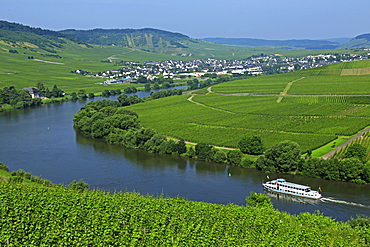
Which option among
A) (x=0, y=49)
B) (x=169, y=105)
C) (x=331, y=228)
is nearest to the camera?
(x=331, y=228)

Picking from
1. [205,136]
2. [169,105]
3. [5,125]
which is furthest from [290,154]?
[5,125]

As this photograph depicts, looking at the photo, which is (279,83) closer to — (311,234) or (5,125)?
(5,125)

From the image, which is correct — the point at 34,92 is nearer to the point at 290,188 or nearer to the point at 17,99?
the point at 17,99

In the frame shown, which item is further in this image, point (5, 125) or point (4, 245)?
point (5, 125)

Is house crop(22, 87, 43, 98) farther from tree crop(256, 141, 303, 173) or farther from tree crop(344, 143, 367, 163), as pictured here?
tree crop(344, 143, 367, 163)

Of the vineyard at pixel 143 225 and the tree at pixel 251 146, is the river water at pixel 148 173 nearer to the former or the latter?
the tree at pixel 251 146

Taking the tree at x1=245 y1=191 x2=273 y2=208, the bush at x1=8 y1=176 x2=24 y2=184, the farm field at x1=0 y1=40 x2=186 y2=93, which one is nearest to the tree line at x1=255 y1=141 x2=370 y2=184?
the tree at x1=245 y1=191 x2=273 y2=208

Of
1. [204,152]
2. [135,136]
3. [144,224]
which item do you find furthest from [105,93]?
[144,224]
